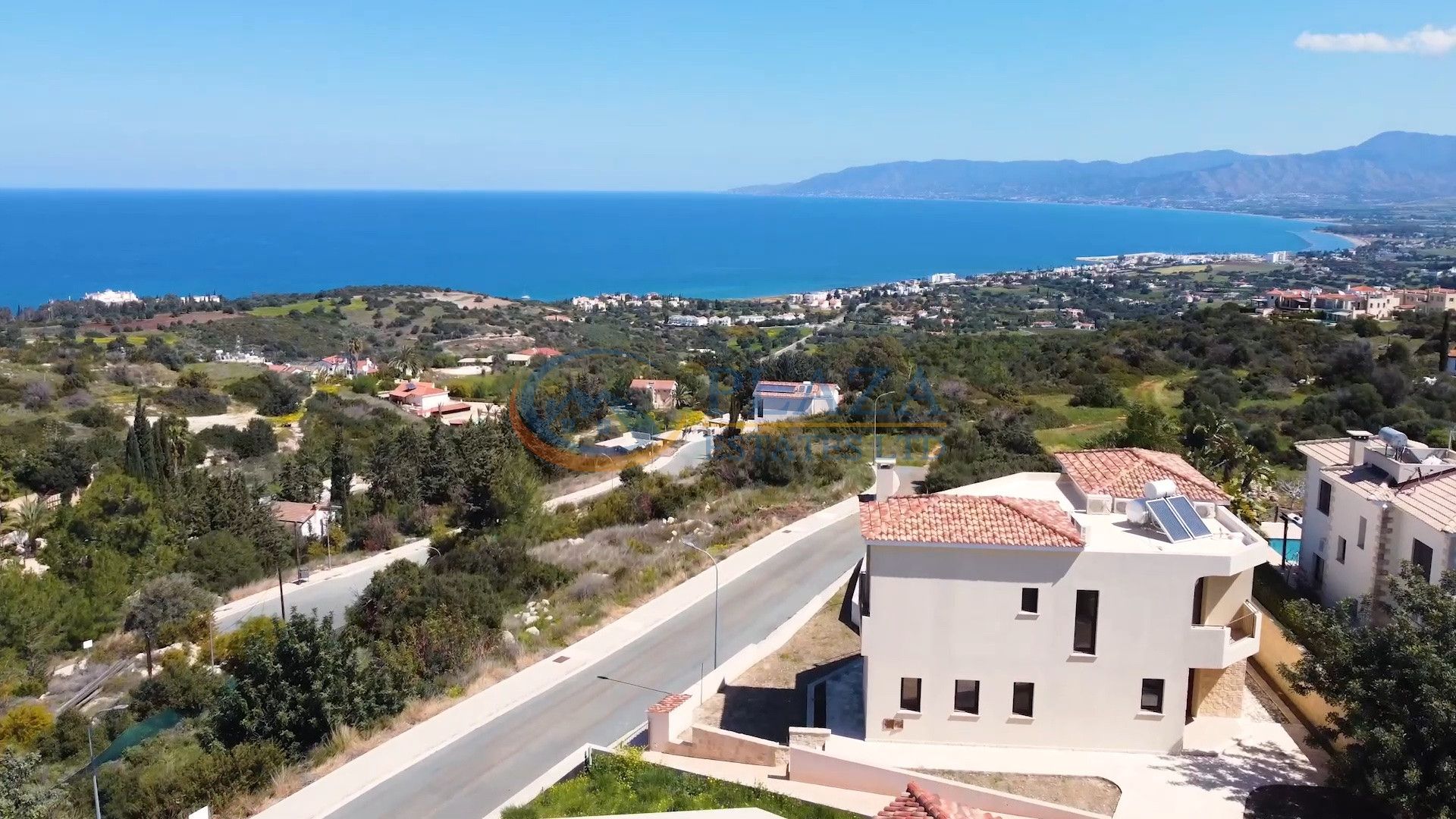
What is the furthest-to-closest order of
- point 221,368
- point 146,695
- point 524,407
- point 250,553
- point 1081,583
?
point 221,368, point 524,407, point 250,553, point 146,695, point 1081,583

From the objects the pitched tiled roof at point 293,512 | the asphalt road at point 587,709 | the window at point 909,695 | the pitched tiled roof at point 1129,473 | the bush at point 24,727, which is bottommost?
the pitched tiled roof at point 293,512

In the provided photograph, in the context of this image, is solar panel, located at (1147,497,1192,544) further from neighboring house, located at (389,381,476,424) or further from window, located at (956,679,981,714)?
neighboring house, located at (389,381,476,424)

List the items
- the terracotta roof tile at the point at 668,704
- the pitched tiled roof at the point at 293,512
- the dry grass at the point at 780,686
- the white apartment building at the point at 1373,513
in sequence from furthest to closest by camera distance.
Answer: the pitched tiled roof at the point at 293,512 < the dry grass at the point at 780,686 < the white apartment building at the point at 1373,513 < the terracotta roof tile at the point at 668,704

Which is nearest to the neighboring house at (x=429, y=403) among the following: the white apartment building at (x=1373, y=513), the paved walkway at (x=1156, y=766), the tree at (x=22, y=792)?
the tree at (x=22, y=792)

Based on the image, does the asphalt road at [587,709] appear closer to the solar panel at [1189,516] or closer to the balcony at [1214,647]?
the balcony at [1214,647]

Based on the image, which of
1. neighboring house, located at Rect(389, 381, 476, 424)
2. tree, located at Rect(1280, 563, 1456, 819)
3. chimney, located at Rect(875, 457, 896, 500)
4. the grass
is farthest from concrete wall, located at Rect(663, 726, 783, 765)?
neighboring house, located at Rect(389, 381, 476, 424)

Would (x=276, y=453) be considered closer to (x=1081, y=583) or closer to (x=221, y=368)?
(x=221, y=368)

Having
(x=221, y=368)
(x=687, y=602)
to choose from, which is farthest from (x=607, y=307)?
(x=687, y=602)
